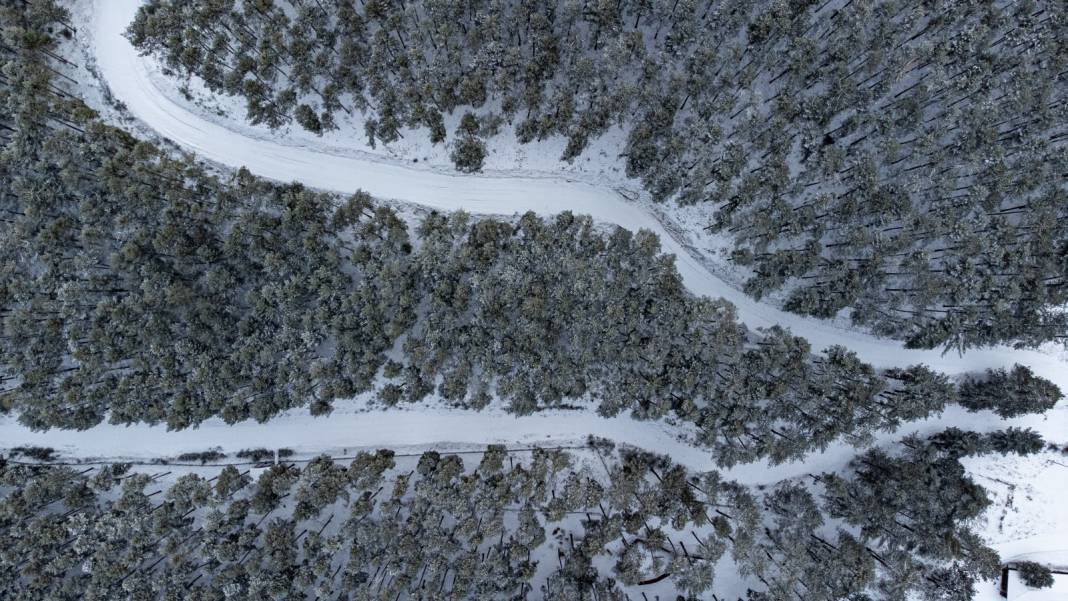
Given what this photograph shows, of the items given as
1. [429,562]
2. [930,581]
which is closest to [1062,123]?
[930,581]

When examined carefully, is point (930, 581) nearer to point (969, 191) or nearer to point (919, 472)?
point (919, 472)

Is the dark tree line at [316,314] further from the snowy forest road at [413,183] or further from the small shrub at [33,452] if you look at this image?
the small shrub at [33,452]

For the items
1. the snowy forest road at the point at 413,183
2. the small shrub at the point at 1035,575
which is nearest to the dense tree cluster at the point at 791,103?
the snowy forest road at the point at 413,183

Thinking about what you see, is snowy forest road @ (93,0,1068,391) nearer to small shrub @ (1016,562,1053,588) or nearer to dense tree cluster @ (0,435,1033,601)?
dense tree cluster @ (0,435,1033,601)

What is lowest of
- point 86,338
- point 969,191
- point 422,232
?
point 86,338

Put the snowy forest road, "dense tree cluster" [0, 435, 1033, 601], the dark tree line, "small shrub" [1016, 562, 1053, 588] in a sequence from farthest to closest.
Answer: the snowy forest road
"small shrub" [1016, 562, 1053, 588]
the dark tree line
"dense tree cluster" [0, 435, 1033, 601]

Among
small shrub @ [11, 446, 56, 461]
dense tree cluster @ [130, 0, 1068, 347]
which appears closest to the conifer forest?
small shrub @ [11, 446, 56, 461]
